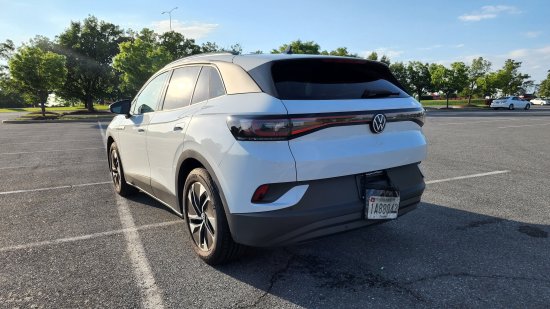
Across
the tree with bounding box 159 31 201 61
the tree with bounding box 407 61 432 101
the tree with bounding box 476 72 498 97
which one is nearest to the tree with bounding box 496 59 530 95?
the tree with bounding box 476 72 498 97

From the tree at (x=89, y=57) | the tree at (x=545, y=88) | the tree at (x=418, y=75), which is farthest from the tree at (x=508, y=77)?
the tree at (x=89, y=57)

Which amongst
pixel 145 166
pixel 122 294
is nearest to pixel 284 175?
pixel 122 294

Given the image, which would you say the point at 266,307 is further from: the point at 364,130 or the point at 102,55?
the point at 102,55

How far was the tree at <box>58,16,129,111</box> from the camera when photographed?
1615 inches

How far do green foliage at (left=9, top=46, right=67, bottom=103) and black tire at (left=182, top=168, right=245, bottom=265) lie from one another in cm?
3137

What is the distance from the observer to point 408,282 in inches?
111

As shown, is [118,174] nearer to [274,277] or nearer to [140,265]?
[140,265]

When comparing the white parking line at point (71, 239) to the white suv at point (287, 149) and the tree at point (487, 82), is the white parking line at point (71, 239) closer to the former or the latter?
the white suv at point (287, 149)

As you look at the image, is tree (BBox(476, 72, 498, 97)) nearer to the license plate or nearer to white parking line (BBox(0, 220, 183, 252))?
the license plate

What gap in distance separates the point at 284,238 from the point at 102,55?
4624cm

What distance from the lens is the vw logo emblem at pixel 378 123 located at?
113 inches

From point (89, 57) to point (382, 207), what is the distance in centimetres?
4595

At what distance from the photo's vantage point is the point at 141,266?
3.20 meters

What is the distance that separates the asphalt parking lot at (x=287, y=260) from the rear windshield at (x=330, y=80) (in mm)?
1397
